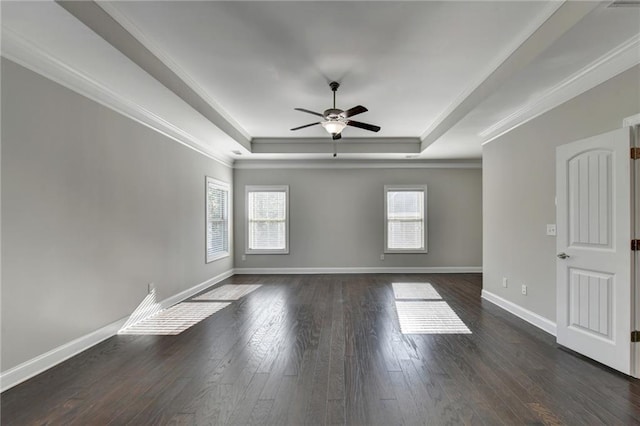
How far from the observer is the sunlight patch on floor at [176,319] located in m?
3.57

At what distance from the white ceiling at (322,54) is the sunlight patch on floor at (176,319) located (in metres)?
2.61

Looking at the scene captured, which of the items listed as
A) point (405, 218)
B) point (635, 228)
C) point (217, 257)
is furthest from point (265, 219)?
point (635, 228)

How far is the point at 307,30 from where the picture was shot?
2676 mm

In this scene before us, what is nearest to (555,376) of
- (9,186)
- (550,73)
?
(550,73)

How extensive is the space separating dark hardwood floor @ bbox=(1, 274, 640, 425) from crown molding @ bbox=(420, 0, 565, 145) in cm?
293

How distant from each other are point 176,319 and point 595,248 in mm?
4731

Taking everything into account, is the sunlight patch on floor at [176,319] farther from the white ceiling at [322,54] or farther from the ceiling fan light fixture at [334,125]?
→ the ceiling fan light fixture at [334,125]

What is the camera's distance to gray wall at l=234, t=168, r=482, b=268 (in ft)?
23.7

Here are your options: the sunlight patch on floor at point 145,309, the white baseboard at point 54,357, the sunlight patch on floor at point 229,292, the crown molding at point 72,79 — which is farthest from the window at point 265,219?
the white baseboard at point 54,357

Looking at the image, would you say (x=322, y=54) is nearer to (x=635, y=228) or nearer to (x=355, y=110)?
(x=355, y=110)

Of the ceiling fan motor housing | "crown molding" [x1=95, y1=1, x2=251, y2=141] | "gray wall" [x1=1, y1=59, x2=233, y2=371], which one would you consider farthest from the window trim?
the ceiling fan motor housing

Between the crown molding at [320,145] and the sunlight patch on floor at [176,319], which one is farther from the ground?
the crown molding at [320,145]

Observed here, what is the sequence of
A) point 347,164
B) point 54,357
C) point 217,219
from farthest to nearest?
1. point 347,164
2. point 217,219
3. point 54,357

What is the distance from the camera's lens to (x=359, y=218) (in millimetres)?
7258
